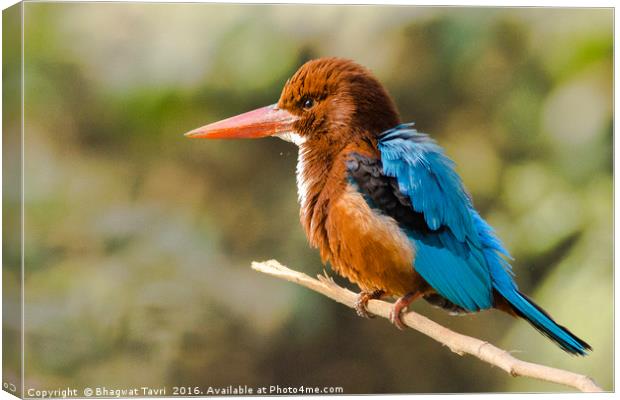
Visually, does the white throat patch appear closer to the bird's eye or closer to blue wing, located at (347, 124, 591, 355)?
the bird's eye

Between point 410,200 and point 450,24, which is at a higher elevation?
point 450,24

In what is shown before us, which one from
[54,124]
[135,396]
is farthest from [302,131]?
[135,396]

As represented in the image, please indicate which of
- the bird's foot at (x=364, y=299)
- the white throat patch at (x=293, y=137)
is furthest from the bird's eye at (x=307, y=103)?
the bird's foot at (x=364, y=299)

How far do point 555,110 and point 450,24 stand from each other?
577mm

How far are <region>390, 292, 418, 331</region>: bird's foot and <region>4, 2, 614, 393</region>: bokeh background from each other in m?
0.36

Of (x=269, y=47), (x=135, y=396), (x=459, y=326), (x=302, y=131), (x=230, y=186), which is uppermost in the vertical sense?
(x=269, y=47)

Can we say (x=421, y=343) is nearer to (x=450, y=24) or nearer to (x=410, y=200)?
(x=410, y=200)

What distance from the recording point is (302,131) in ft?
12.1

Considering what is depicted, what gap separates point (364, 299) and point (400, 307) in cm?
22

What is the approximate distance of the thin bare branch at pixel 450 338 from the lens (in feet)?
→ 9.83

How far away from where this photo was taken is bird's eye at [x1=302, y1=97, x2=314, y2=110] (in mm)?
3672

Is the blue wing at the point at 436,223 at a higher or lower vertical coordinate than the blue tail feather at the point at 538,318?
higher

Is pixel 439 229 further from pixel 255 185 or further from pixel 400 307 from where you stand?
pixel 255 185

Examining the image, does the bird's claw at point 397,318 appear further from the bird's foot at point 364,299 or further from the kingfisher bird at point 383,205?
the bird's foot at point 364,299
